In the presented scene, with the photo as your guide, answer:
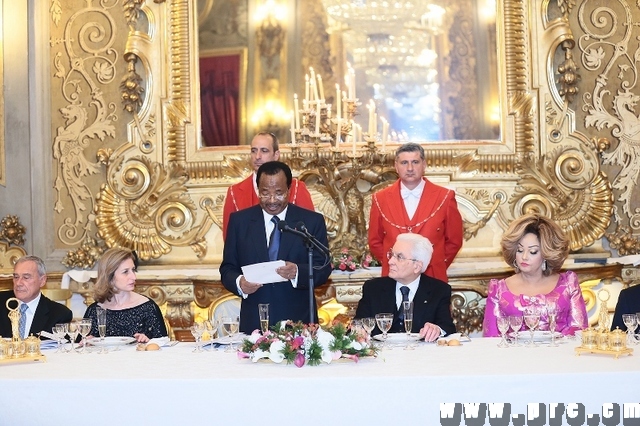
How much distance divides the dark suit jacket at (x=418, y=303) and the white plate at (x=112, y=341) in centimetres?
112

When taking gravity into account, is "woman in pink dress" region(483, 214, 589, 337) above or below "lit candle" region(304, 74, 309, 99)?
below

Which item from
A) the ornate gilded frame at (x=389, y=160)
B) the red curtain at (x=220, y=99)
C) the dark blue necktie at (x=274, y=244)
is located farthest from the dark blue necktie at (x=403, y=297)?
the red curtain at (x=220, y=99)

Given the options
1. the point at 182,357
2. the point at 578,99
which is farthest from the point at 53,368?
the point at 578,99

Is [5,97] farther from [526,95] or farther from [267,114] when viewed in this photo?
[526,95]

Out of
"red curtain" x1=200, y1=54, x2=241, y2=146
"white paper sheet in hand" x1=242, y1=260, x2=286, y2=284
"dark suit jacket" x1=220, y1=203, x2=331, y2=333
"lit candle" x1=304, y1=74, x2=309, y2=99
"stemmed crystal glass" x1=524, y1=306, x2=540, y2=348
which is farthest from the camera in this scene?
"red curtain" x1=200, y1=54, x2=241, y2=146

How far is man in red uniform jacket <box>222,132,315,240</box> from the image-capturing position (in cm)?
555

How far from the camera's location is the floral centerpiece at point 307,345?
3.46 m

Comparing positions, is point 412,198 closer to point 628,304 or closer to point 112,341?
point 628,304

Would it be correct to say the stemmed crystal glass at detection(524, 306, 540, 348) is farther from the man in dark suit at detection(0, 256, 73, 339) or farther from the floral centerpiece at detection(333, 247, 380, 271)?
the floral centerpiece at detection(333, 247, 380, 271)

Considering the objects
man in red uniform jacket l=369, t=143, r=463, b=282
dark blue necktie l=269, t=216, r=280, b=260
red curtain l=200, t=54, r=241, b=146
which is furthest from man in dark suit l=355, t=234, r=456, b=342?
red curtain l=200, t=54, r=241, b=146

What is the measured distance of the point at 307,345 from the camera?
11.4 feet

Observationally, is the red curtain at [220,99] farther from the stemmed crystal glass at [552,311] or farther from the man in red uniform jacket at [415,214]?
the stemmed crystal glass at [552,311]

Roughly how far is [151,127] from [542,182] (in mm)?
2815

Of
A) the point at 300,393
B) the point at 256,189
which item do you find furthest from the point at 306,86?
the point at 300,393
